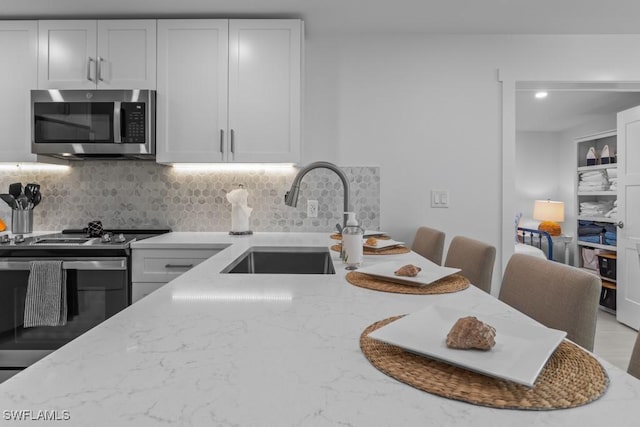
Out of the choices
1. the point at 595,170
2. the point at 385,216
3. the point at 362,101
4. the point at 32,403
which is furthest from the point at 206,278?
the point at 595,170

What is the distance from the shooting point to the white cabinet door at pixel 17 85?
240 cm

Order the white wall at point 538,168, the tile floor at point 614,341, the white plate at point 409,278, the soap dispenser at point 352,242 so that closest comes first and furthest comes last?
the white plate at point 409,278 → the soap dispenser at point 352,242 → the tile floor at point 614,341 → the white wall at point 538,168

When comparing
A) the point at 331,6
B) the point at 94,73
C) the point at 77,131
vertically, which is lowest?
the point at 77,131

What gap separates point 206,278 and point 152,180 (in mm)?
1839

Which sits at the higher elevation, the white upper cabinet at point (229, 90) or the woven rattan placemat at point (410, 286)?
the white upper cabinet at point (229, 90)

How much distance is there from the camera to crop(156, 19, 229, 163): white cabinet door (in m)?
2.40

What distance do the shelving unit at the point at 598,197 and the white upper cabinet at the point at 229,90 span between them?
3553mm

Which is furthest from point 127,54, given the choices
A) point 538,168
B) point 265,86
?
point 538,168

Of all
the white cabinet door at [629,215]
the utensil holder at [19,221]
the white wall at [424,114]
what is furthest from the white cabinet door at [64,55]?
the white cabinet door at [629,215]

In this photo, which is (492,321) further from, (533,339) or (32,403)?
(32,403)

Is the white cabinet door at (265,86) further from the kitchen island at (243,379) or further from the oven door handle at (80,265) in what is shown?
the kitchen island at (243,379)

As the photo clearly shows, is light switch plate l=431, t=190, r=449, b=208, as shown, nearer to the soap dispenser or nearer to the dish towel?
the soap dispenser

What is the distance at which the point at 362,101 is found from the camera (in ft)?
8.92

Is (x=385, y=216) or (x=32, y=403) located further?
(x=385, y=216)
